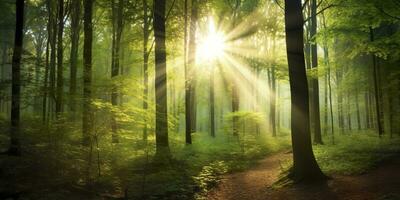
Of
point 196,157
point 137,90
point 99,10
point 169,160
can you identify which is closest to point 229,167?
point 196,157

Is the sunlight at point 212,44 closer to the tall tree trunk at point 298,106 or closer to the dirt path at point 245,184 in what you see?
the dirt path at point 245,184

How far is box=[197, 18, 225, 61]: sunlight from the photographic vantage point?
23000 millimetres

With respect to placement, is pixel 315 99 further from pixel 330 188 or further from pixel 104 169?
pixel 104 169

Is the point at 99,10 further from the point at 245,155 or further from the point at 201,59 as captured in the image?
the point at 245,155

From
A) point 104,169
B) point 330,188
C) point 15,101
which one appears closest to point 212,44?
point 104,169

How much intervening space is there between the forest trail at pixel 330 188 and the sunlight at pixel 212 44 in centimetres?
1311

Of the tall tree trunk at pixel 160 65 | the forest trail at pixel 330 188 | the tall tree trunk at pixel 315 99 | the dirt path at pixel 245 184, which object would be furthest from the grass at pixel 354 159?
the tall tree trunk at pixel 160 65

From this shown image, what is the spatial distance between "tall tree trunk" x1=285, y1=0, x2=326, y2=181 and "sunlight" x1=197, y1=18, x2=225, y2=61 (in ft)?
42.3

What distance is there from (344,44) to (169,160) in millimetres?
21875

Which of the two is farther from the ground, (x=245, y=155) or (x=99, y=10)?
(x=99, y=10)

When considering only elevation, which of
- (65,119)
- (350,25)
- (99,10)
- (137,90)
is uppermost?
(99,10)

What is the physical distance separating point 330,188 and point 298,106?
101 inches

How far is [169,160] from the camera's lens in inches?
477

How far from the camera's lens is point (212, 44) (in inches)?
958
